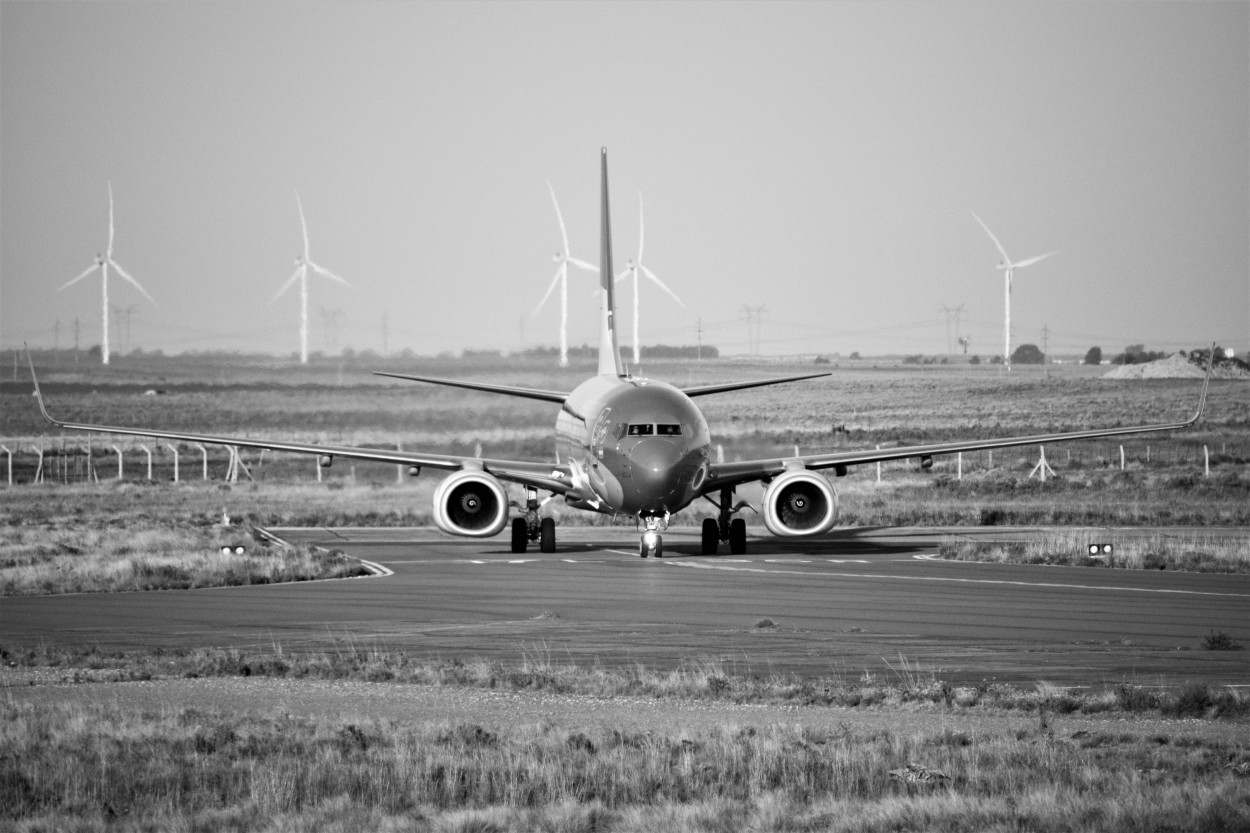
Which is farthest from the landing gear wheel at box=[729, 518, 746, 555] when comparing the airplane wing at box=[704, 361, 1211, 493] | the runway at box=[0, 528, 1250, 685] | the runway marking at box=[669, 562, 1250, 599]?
the runway marking at box=[669, 562, 1250, 599]

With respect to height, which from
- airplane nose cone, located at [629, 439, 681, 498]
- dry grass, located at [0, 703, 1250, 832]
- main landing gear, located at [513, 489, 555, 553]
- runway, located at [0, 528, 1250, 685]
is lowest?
dry grass, located at [0, 703, 1250, 832]

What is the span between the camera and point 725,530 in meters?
44.0

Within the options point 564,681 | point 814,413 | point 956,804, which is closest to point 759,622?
point 564,681

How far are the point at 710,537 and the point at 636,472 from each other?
212 inches

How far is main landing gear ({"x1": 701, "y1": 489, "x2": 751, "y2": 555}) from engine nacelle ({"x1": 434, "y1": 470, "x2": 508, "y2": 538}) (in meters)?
5.56

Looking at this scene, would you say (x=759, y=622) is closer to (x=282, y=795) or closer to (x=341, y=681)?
(x=341, y=681)

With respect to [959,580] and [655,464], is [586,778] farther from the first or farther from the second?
[655,464]

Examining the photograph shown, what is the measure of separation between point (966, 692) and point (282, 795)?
8568 millimetres

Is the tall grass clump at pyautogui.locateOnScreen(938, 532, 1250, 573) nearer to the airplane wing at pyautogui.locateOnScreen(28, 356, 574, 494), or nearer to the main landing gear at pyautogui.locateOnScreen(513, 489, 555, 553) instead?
the main landing gear at pyautogui.locateOnScreen(513, 489, 555, 553)

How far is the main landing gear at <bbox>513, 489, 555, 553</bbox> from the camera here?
43.6m

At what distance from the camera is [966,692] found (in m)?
18.9

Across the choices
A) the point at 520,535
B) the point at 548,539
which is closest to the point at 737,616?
the point at 548,539

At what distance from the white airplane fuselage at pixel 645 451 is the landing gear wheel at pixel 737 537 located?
7.19 feet

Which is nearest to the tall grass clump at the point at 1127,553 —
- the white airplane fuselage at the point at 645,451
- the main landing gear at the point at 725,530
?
the main landing gear at the point at 725,530
